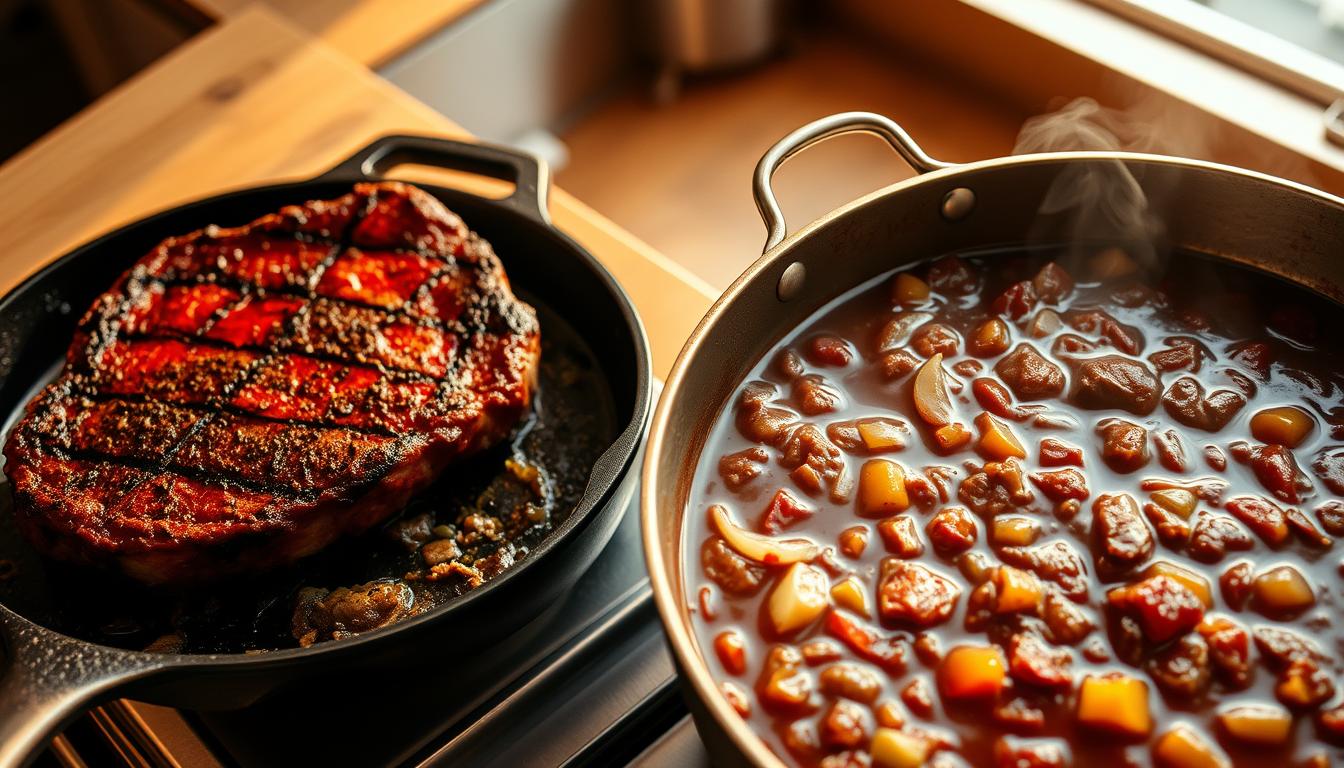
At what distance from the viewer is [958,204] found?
1395 millimetres

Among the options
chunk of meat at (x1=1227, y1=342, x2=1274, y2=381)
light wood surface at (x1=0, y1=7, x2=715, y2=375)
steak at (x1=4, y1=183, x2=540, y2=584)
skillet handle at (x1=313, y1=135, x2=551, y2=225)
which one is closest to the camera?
chunk of meat at (x1=1227, y1=342, x2=1274, y2=381)

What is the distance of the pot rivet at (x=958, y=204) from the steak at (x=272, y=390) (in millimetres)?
625

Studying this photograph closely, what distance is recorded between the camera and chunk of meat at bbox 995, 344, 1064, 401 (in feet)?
4.29

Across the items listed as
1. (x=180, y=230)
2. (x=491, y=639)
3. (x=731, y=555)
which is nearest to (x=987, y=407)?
(x=731, y=555)

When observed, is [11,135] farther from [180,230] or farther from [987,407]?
[987,407]

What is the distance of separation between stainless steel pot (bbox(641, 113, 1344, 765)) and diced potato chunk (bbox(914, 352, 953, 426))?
162mm

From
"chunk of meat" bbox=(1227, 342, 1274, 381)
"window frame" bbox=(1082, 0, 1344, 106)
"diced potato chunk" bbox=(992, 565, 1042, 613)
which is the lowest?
"diced potato chunk" bbox=(992, 565, 1042, 613)

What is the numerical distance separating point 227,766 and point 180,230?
94cm

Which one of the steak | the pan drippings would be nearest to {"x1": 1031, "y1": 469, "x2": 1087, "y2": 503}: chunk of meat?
the pan drippings

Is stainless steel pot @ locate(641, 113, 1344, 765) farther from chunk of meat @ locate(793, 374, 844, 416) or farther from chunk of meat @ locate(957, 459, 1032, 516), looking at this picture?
chunk of meat @ locate(957, 459, 1032, 516)

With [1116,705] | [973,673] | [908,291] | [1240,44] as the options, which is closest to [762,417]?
[908,291]

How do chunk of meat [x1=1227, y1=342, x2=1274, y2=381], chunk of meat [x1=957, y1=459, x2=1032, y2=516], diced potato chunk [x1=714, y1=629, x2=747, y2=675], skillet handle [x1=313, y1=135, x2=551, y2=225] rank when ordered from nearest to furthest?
diced potato chunk [x1=714, y1=629, x2=747, y2=675] < chunk of meat [x1=957, y1=459, x2=1032, y2=516] < chunk of meat [x1=1227, y1=342, x2=1274, y2=381] < skillet handle [x1=313, y1=135, x2=551, y2=225]

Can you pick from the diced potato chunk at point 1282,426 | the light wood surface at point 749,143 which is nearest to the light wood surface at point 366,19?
the light wood surface at point 749,143

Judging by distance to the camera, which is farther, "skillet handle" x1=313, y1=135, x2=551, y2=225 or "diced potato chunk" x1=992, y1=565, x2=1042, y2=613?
"skillet handle" x1=313, y1=135, x2=551, y2=225
